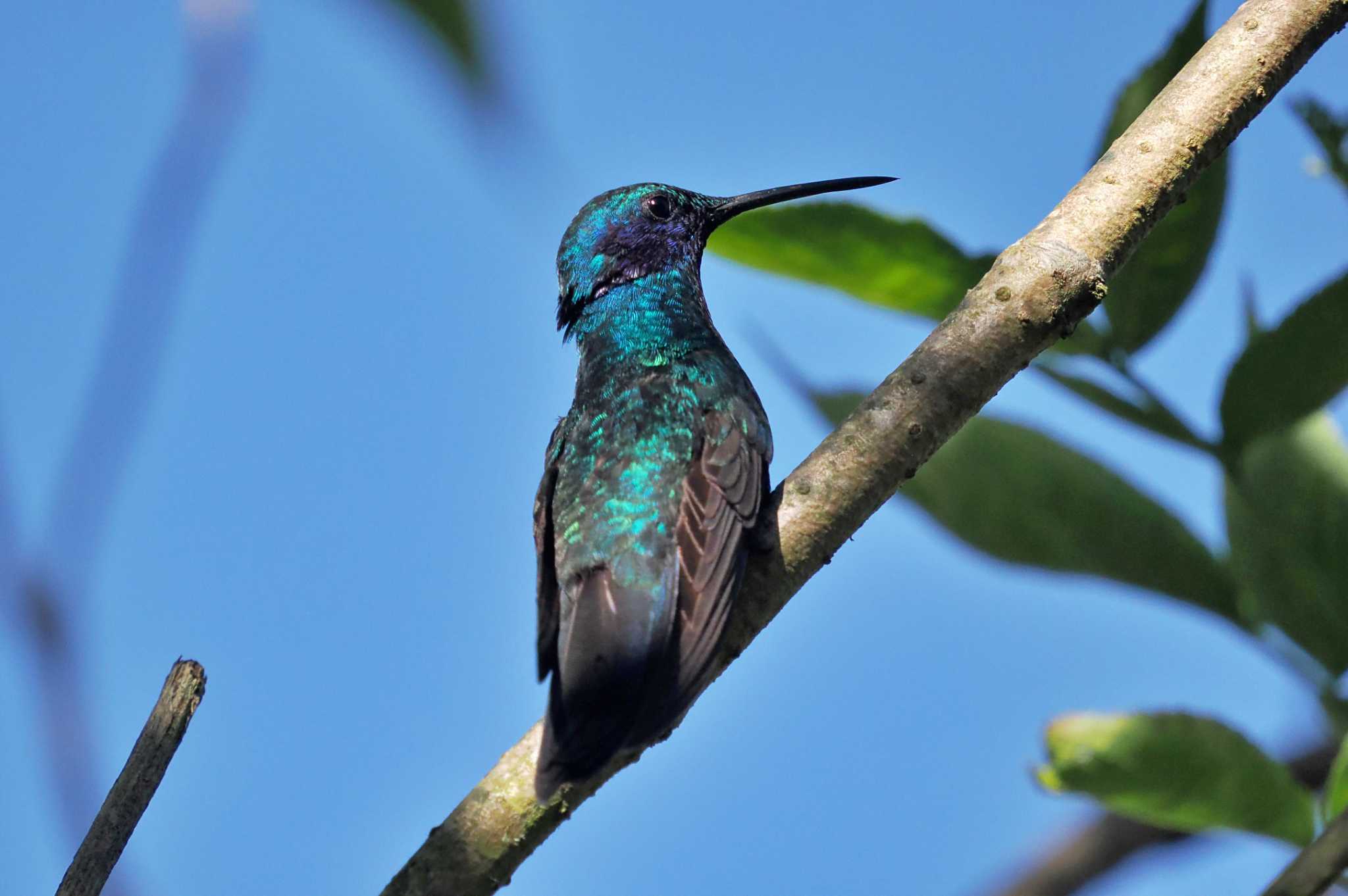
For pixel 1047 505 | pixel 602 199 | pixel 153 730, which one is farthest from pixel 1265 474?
pixel 602 199

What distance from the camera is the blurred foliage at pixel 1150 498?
234cm

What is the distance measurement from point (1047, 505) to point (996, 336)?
1.17 ft

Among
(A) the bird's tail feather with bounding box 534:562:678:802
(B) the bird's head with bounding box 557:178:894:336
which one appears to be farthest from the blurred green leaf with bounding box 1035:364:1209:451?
(B) the bird's head with bounding box 557:178:894:336

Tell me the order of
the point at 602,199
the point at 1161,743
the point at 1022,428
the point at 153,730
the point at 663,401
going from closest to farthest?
1. the point at 153,730
2. the point at 1161,743
3. the point at 1022,428
4. the point at 663,401
5. the point at 602,199

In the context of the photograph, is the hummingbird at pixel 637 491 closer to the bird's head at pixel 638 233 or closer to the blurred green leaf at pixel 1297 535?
the bird's head at pixel 638 233

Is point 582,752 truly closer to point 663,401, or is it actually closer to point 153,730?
point 153,730

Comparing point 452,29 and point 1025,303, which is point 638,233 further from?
point 452,29

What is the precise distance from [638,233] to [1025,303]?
94.9 inches

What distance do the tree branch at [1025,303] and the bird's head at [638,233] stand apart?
200 centimetres

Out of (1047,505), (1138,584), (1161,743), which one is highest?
(1047,505)

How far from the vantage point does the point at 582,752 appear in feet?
8.39

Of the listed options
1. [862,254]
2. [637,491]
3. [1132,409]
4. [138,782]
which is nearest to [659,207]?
[637,491]

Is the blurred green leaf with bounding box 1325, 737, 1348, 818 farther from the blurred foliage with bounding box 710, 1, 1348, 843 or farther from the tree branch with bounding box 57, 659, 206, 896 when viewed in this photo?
the tree branch with bounding box 57, 659, 206, 896

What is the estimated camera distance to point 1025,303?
9.04 feet
